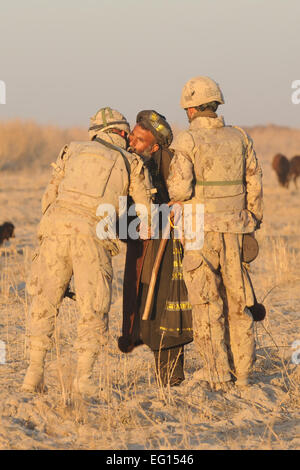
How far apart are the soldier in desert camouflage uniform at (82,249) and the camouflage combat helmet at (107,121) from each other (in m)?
0.16

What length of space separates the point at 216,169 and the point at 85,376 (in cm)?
149

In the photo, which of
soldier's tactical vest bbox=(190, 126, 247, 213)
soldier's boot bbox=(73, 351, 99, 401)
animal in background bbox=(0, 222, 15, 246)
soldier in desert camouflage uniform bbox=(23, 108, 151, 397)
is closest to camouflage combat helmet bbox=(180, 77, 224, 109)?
soldier's tactical vest bbox=(190, 126, 247, 213)

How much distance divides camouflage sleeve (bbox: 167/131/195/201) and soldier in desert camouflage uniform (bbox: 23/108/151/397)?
0.18 meters

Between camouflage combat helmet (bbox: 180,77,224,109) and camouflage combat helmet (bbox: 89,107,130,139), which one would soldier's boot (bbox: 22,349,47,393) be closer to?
camouflage combat helmet (bbox: 89,107,130,139)

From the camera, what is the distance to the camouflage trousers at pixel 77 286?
4.34 metres

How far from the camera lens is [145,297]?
4.77 meters

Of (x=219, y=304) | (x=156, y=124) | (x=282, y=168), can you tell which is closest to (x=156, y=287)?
(x=219, y=304)

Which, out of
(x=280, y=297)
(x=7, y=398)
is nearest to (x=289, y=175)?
(x=280, y=297)

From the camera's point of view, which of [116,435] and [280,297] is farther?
[280,297]

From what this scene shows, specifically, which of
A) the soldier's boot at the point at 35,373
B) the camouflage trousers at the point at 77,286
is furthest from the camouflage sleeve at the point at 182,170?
the soldier's boot at the point at 35,373

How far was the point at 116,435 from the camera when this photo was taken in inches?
152

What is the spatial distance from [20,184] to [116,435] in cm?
1697

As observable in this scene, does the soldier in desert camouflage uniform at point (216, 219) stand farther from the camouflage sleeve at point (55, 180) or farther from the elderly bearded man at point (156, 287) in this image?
the camouflage sleeve at point (55, 180)

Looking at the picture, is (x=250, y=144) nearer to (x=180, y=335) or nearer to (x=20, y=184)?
(x=180, y=335)
